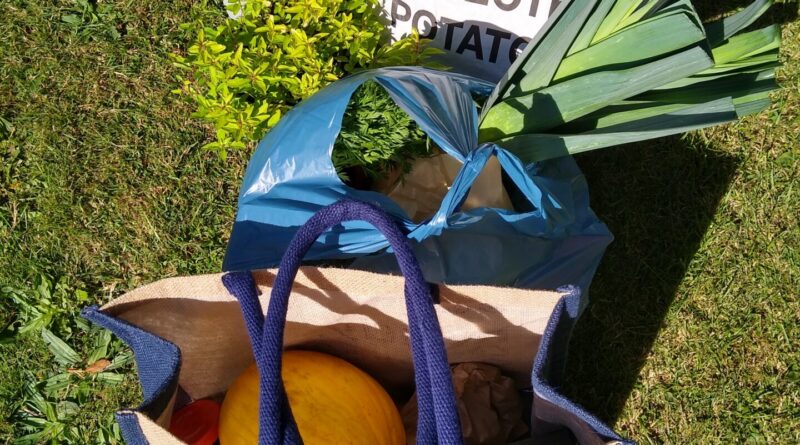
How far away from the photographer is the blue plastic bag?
48.9 inches

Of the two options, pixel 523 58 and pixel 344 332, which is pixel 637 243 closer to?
pixel 523 58

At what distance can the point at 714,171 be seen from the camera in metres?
1.95

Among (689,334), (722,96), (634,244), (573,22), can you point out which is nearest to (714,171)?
(634,244)

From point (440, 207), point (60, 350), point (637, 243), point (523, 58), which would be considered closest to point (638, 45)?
point (523, 58)

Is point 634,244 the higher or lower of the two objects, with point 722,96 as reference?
lower

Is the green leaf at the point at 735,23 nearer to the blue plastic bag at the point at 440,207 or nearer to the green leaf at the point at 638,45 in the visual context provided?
the green leaf at the point at 638,45

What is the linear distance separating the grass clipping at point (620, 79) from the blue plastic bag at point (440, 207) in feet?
0.26

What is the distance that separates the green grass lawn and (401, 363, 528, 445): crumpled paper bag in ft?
1.66

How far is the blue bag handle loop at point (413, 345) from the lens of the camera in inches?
39.1

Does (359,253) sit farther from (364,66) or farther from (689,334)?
(689,334)

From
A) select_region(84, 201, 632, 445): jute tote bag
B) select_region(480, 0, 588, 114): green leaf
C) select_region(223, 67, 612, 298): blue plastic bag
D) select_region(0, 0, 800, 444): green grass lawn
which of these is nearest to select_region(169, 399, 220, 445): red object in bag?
select_region(84, 201, 632, 445): jute tote bag

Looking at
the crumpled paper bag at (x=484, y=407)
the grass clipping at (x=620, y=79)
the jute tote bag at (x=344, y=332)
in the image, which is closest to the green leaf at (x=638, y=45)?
the grass clipping at (x=620, y=79)

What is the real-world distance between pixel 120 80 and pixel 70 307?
2.11 ft

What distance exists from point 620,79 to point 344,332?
66 centimetres
